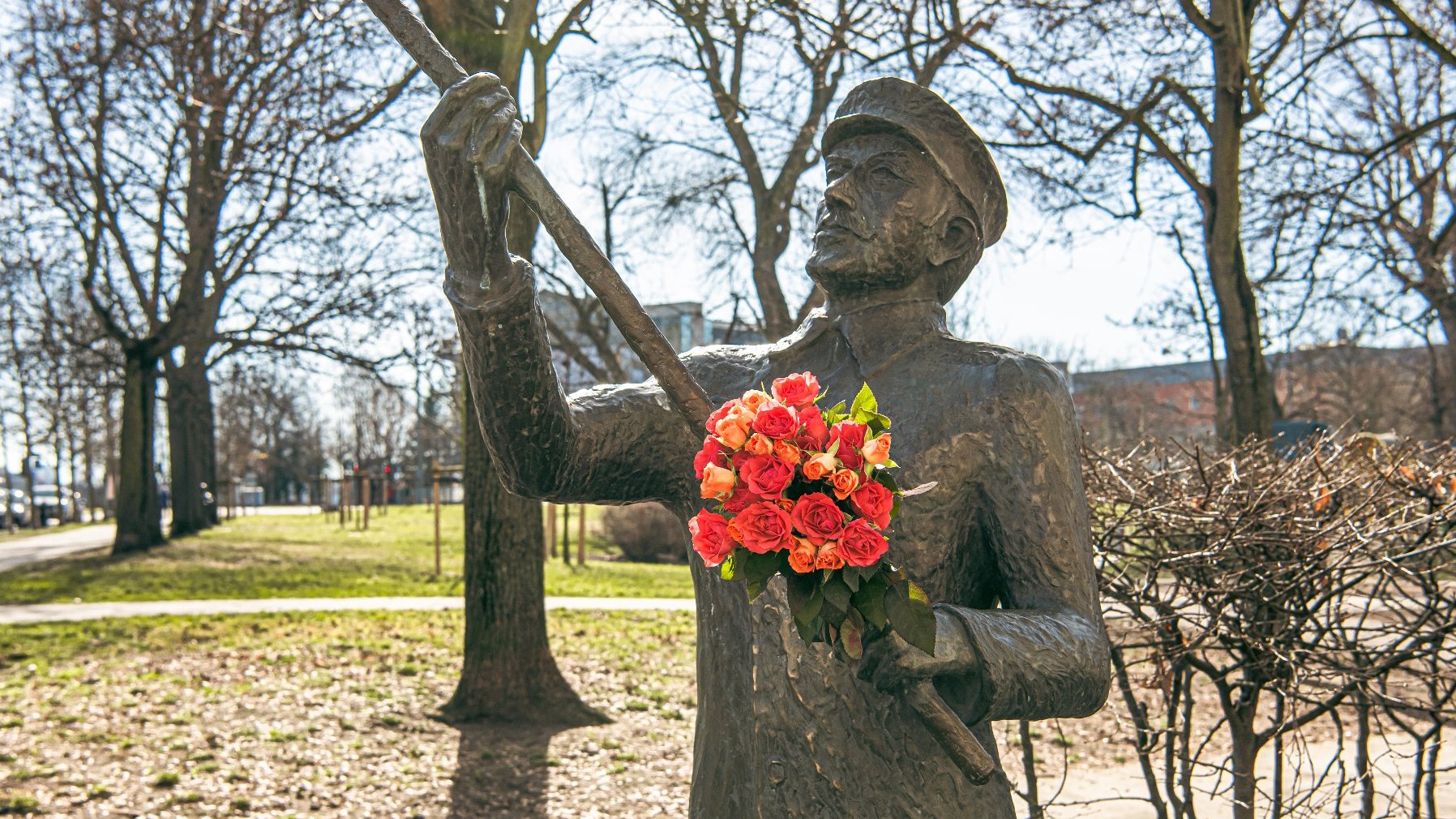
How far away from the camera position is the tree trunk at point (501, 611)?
9.39 meters

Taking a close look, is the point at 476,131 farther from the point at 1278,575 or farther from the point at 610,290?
the point at 1278,575

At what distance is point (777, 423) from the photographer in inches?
68.7

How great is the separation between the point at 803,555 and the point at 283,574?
1872 centimetres

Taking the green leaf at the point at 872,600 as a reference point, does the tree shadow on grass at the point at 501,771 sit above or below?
below

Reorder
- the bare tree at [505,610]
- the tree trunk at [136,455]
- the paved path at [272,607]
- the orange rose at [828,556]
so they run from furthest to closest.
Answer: the tree trunk at [136,455] < the paved path at [272,607] < the bare tree at [505,610] < the orange rose at [828,556]

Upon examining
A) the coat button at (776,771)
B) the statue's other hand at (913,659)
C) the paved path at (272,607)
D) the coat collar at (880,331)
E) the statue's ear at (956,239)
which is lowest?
the paved path at (272,607)

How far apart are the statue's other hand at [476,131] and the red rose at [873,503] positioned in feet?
2.71

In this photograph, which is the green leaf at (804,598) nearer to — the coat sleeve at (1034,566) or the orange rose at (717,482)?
the orange rose at (717,482)

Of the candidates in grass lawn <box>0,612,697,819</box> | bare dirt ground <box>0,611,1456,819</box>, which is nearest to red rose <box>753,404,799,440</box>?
bare dirt ground <box>0,611,1456,819</box>

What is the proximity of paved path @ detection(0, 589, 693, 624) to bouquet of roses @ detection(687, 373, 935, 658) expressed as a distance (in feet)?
44.4

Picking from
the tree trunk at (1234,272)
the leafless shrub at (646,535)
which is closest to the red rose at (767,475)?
the tree trunk at (1234,272)

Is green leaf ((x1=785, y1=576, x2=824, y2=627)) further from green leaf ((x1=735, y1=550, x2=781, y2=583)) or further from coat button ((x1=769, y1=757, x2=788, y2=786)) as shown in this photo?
coat button ((x1=769, y1=757, x2=788, y2=786))

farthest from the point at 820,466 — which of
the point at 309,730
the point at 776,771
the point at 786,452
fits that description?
the point at 309,730

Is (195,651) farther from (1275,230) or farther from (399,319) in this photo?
(1275,230)
